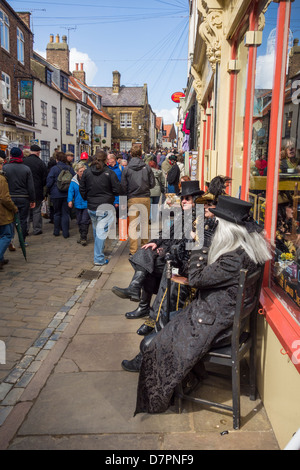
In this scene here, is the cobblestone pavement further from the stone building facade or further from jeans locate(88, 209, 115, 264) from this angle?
the stone building facade

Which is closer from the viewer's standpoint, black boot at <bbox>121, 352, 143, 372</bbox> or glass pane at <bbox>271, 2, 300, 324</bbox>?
glass pane at <bbox>271, 2, 300, 324</bbox>

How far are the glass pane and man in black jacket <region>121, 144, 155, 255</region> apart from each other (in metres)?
4.54

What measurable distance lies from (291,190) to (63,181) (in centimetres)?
702

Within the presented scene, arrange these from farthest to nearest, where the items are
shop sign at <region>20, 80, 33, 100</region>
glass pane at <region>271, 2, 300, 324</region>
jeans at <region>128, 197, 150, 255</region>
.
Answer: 1. shop sign at <region>20, 80, 33, 100</region>
2. jeans at <region>128, 197, 150, 255</region>
3. glass pane at <region>271, 2, 300, 324</region>

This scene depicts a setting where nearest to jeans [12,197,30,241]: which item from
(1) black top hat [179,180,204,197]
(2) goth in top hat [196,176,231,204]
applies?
(1) black top hat [179,180,204,197]

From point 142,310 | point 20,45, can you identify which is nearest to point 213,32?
point 142,310

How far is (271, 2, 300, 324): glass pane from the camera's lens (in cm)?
269

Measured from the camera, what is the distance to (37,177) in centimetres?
923

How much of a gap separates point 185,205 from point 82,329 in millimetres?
1902

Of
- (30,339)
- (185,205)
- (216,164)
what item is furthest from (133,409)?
(216,164)

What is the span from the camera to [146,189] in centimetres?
753

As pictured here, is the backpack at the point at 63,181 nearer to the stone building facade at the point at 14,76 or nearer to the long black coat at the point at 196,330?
the long black coat at the point at 196,330
